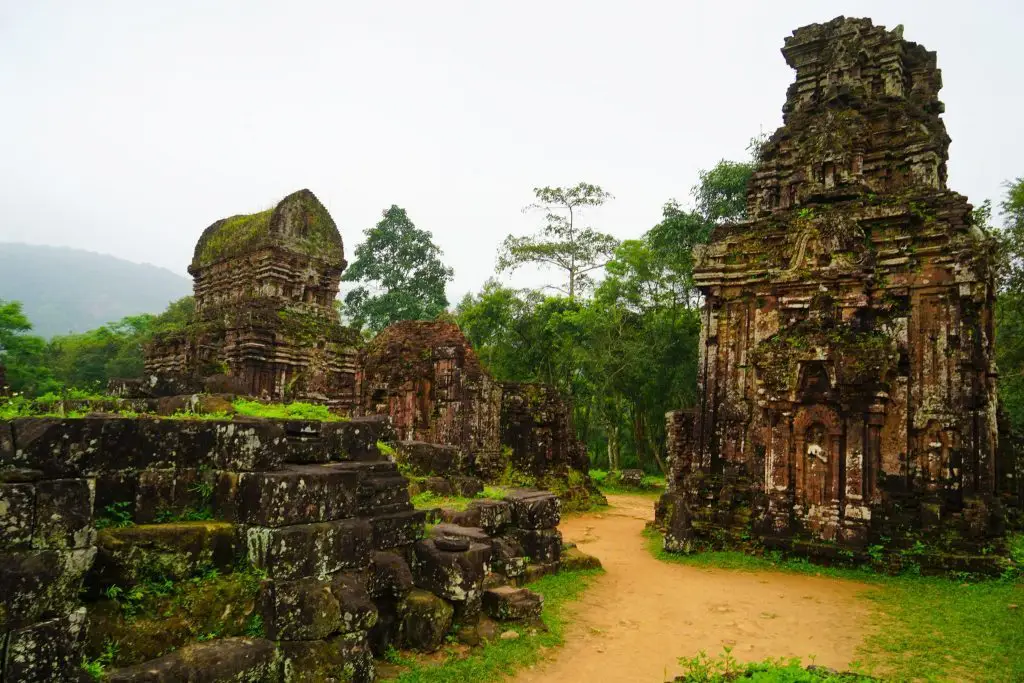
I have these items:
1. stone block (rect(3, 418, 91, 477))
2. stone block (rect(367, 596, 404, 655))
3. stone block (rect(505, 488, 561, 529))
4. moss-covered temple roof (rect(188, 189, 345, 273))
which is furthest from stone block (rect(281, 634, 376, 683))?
moss-covered temple roof (rect(188, 189, 345, 273))

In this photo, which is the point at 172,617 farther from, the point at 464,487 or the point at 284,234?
the point at 284,234

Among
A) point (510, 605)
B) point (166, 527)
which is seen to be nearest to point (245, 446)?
point (166, 527)

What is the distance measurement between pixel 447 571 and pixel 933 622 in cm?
542

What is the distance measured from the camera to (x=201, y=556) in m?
4.09

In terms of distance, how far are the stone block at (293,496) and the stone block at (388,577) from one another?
72 centimetres

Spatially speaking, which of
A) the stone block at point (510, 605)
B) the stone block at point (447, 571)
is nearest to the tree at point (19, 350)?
the stone block at point (447, 571)

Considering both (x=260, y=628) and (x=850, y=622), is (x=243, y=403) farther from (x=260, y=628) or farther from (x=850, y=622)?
(x=850, y=622)

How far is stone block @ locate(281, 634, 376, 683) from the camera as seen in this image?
3.95m

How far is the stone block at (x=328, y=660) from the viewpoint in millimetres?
3945

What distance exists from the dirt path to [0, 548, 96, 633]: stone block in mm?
3129


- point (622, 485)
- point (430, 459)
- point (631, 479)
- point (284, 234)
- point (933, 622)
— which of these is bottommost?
point (622, 485)

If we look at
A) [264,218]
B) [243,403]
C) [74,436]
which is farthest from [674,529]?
[264,218]

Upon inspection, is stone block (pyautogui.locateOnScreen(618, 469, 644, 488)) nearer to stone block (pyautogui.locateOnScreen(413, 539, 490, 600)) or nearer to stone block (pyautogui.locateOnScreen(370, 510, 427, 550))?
stone block (pyautogui.locateOnScreen(413, 539, 490, 600))

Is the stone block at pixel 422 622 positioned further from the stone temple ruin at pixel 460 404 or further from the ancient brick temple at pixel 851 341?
the stone temple ruin at pixel 460 404
